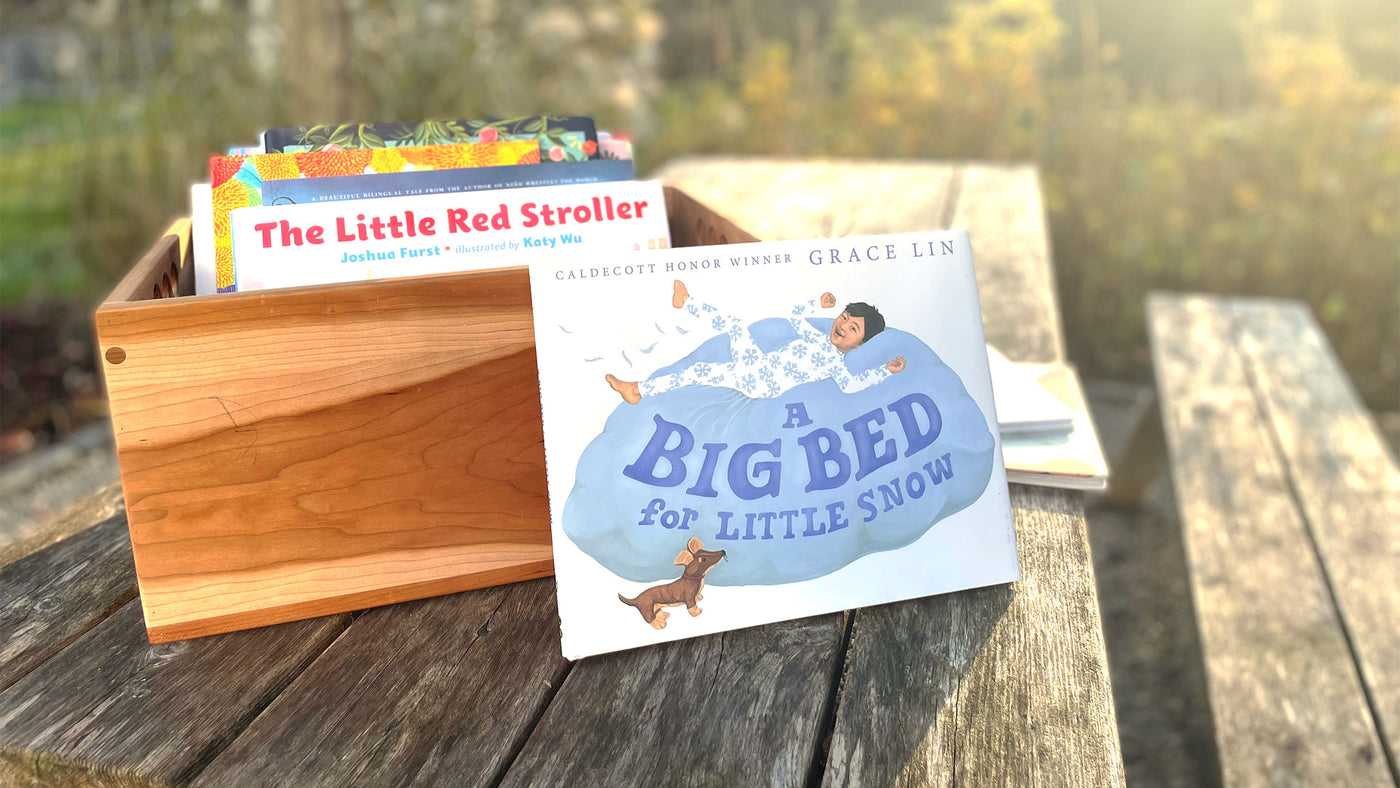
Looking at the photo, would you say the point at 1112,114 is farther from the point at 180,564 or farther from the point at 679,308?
the point at 180,564

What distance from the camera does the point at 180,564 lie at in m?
0.71

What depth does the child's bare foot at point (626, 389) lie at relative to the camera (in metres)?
0.71

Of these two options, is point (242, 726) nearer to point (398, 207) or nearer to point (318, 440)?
point (318, 440)

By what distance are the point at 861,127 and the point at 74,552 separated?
3399mm

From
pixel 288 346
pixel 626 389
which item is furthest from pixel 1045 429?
pixel 288 346

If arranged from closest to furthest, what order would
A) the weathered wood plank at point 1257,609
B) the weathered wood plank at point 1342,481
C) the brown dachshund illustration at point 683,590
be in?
the brown dachshund illustration at point 683,590, the weathered wood plank at point 1257,609, the weathered wood plank at point 1342,481

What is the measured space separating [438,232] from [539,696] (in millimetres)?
409

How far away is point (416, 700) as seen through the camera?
675 millimetres

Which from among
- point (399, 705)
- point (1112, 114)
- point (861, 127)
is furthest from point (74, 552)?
point (1112, 114)

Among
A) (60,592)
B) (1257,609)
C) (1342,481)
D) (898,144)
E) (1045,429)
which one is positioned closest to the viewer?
(60,592)

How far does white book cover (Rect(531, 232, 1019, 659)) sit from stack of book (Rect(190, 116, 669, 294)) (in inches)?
6.8

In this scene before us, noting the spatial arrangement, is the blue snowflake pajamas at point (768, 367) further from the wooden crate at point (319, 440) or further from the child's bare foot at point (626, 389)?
the wooden crate at point (319, 440)

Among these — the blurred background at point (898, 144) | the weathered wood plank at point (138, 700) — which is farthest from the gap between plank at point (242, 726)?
the blurred background at point (898, 144)

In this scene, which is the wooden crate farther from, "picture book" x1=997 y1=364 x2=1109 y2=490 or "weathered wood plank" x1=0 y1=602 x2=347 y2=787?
"picture book" x1=997 y1=364 x2=1109 y2=490
